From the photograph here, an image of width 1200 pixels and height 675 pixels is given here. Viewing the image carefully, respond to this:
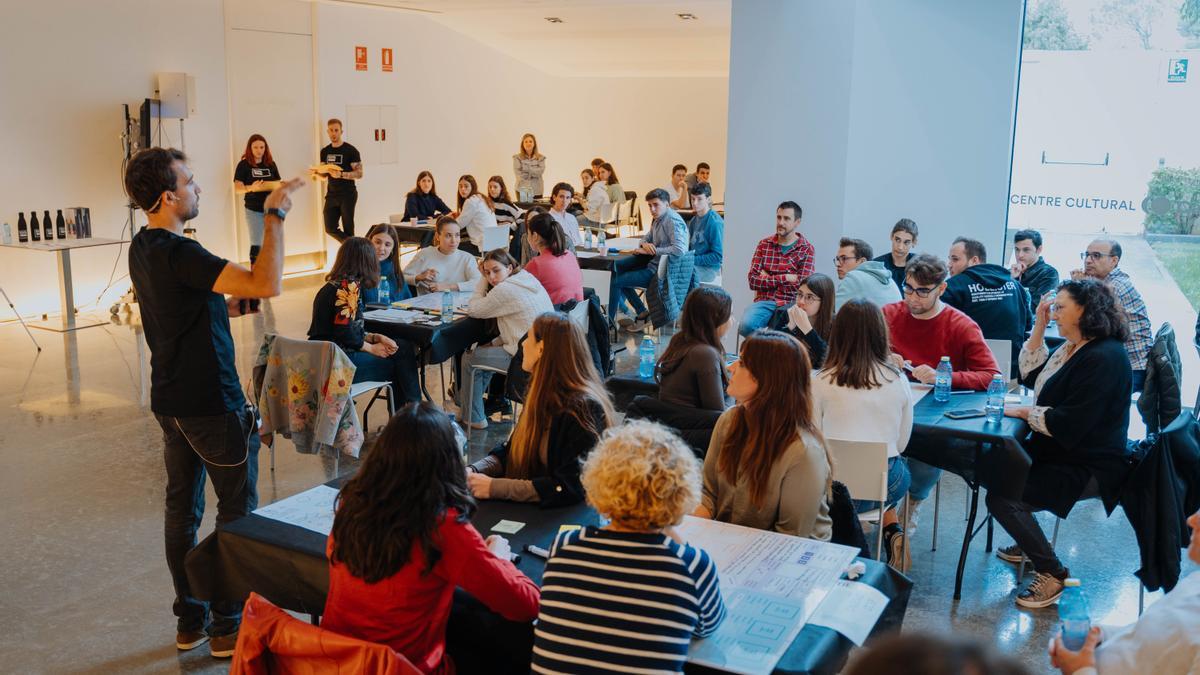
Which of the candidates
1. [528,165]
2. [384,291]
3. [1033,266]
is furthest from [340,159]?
[1033,266]

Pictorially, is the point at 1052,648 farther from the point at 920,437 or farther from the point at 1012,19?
the point at 1012,19

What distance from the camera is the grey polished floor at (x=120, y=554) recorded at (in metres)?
3.69

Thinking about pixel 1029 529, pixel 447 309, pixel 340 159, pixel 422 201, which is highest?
pixel 340 159

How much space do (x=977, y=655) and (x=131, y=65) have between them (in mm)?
10680

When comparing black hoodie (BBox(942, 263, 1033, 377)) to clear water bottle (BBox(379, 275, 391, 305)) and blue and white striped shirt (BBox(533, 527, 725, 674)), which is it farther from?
blue and white striped shirt (BBox(533, 527, 725, 674))

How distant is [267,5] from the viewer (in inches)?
444

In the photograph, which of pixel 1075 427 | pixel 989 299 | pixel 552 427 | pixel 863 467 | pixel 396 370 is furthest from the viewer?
pixel 396 370

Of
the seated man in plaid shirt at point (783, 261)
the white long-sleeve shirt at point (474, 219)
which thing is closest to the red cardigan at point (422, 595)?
the seated man in plaid shirt at point (783, 261)

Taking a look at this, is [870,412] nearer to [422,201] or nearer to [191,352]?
[191,352]

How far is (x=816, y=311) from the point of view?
5.21 metres

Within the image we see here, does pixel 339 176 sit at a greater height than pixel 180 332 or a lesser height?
greater

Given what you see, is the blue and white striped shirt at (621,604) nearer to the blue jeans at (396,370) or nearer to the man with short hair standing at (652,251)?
the blue jeans at (396,370)

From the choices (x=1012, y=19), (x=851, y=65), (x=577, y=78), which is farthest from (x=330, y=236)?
(x=1012, y=19)

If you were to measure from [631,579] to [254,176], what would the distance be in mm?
9747
